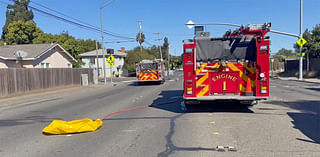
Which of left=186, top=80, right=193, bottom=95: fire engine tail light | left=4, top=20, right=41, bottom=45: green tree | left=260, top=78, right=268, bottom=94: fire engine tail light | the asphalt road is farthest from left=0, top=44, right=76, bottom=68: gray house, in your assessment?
left=4, top=20, right=41, bottom=45: green tree

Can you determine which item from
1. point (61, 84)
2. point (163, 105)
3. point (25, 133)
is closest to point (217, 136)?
point (25, 133)

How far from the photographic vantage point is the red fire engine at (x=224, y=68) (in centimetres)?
930

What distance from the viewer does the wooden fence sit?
17.9m

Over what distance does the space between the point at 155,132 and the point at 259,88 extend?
3934 mm

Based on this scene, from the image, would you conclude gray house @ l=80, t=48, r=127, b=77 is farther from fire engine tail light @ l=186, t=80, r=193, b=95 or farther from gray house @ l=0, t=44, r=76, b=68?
fire engine tail light @ l=186, t=80, r=193, b=95

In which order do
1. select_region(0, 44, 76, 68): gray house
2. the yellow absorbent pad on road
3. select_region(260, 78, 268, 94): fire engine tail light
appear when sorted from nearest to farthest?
the yellow absorbent pad on road → select_region(260, 78, 268, 94): fire engine tail light → select_region(0, 44, 76, 68): gray house

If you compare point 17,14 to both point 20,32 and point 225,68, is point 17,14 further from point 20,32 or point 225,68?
point 225,68

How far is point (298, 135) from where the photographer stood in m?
6.62

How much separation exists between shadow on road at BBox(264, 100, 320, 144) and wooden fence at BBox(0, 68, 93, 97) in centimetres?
1574

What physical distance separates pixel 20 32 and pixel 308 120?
5201 cm

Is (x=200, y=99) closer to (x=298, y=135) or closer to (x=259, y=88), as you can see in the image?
(x=259, y=88)

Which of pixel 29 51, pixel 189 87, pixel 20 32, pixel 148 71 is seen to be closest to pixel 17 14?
pixel 20 32

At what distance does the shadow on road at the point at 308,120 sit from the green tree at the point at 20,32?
50.0m

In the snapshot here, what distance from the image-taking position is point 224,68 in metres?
9.52
